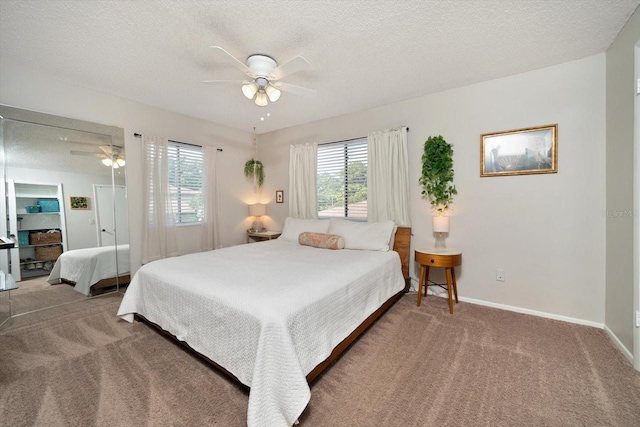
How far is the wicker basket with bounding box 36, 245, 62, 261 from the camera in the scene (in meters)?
2.84

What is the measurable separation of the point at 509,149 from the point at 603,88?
841 mm

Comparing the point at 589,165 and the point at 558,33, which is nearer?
the point at 558,33

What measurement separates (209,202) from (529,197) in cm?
444

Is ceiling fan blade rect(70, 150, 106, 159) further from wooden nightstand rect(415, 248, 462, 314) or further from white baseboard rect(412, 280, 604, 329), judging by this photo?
white baseboard rect(412, 280, 604, 329)

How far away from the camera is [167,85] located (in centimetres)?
295

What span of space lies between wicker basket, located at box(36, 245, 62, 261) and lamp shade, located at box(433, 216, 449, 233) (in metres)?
4.49

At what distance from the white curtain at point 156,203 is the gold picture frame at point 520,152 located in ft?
14.1

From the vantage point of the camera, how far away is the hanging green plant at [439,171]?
10.1 ft

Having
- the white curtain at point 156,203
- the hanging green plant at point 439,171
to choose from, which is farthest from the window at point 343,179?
the white curtain at point 156,203

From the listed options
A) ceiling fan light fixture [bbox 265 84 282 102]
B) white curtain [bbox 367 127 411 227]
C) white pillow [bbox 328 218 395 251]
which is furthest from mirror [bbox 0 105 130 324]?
white curtain [bbox 367 127 411 227]

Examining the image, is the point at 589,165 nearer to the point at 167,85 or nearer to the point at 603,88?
the point at 603,88

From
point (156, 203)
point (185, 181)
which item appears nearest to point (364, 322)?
point (156, 203)

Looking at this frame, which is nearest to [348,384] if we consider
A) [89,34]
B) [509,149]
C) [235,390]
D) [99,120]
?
[235,390]

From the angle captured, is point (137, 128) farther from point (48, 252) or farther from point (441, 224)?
point (441, 224)
